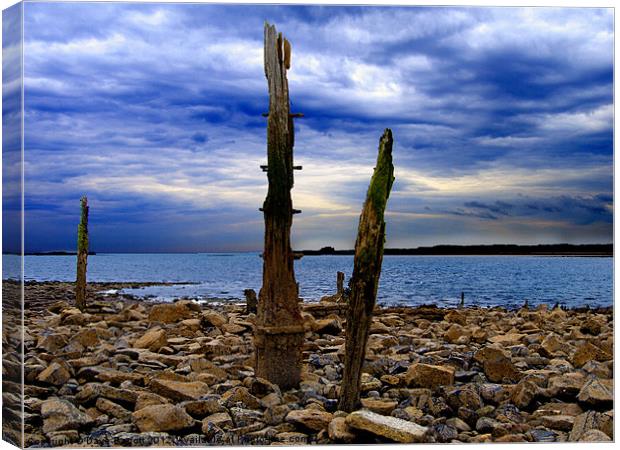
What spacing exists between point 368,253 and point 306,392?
240 centimetres

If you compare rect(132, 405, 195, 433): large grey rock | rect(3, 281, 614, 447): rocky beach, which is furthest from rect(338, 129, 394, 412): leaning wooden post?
rect(132, 405, 195, 433): large grey rock

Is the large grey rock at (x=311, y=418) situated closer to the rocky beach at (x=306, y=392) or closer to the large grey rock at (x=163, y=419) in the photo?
the rocky beach at (x=306, y=392)

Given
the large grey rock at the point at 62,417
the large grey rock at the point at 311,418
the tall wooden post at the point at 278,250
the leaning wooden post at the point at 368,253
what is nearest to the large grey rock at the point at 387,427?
the large grey rock at the point at 311,418

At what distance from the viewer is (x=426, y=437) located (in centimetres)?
697

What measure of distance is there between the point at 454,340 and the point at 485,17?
676 centimetres

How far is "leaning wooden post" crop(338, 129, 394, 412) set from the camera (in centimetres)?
696

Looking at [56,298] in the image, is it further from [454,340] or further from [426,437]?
[426,437]

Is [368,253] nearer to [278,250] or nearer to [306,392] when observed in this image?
[278,250]

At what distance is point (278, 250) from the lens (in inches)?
332

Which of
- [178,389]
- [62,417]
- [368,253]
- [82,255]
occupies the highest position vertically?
[368,253]

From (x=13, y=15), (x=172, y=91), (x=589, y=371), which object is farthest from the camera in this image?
(x=172, y=91)

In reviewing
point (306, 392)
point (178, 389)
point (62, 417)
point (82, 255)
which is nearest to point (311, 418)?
point (306, 392)

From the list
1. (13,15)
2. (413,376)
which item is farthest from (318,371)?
(13,15)

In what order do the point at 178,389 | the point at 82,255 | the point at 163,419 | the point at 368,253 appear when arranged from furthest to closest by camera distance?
the point at 82,255, the point at 178,389, the point at 163,419, the point at 368,253
